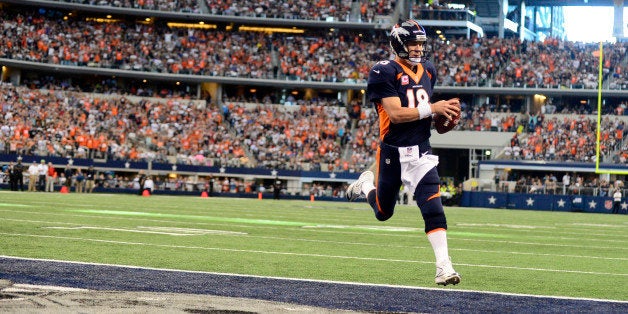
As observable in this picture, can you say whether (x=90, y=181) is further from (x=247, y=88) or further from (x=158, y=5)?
(x=247, y=88)

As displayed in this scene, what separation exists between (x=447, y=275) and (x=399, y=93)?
166 centimetres

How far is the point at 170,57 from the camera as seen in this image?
59.5m

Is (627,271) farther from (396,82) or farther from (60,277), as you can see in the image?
(60,277)

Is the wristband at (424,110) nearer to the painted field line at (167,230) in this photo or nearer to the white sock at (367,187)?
the white sock at (367,187)

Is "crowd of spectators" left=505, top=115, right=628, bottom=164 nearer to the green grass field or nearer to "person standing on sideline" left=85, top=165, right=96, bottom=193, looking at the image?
"person standing on sideline" left=85, top=165, right=96, bottom=193

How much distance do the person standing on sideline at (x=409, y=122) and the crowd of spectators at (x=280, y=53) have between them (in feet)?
160

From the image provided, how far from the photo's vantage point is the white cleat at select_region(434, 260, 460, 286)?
753 cm

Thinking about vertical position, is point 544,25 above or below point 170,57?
above

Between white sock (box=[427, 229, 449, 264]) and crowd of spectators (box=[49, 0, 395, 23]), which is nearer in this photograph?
white sock (box=[427, 229, 449, 264])

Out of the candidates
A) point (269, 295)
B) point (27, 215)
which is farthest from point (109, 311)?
point (27, 215)

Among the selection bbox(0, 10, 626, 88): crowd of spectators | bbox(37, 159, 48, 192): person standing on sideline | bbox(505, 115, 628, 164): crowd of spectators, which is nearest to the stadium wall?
bbox(505, 115, 628, 164): crowd of spectators

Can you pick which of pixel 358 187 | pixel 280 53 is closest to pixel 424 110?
pixel 358 187

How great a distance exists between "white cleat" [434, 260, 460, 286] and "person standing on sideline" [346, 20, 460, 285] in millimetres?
108

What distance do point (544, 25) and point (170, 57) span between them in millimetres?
36547
